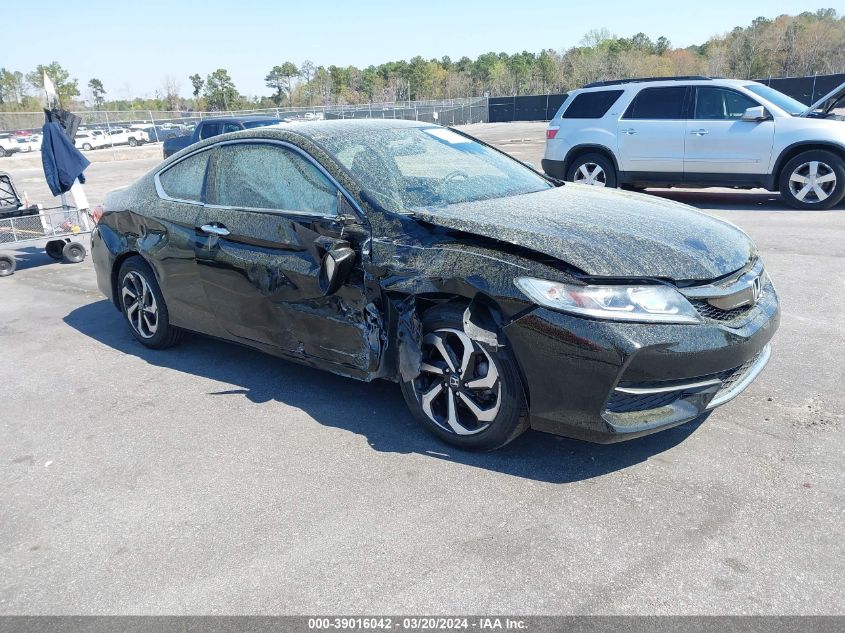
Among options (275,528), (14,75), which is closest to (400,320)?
(275,528)

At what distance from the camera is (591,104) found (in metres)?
Answer: 11.3

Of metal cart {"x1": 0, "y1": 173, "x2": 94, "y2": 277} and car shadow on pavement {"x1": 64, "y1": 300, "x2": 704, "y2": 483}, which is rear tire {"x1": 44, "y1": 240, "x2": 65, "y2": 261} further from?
car shadow on pavement {"x1": 64, "y1": 300, "x2": 704, "y2": 483}

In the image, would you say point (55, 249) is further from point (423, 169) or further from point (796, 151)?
point (796, 151)

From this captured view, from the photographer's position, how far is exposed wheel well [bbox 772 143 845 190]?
962cm

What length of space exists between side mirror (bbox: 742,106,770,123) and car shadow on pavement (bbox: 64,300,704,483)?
301 inches

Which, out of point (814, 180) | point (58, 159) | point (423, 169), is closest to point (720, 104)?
point (814, 180)

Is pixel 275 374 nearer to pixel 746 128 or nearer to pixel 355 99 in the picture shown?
pixel 746 128

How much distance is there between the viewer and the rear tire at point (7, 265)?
348 inches

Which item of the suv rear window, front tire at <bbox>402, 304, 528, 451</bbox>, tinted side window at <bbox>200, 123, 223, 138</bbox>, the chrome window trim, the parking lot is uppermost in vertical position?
the suv rear window

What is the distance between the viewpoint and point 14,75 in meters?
103

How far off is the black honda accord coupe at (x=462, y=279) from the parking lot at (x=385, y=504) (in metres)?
0.34

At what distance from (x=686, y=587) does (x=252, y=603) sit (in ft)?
5.31

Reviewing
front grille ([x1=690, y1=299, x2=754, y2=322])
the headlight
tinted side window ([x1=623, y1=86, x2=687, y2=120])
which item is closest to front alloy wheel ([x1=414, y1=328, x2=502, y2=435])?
the headlight

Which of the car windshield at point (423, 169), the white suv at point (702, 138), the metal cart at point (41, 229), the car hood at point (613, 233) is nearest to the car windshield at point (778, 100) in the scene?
the white suv at point (702, 138)
